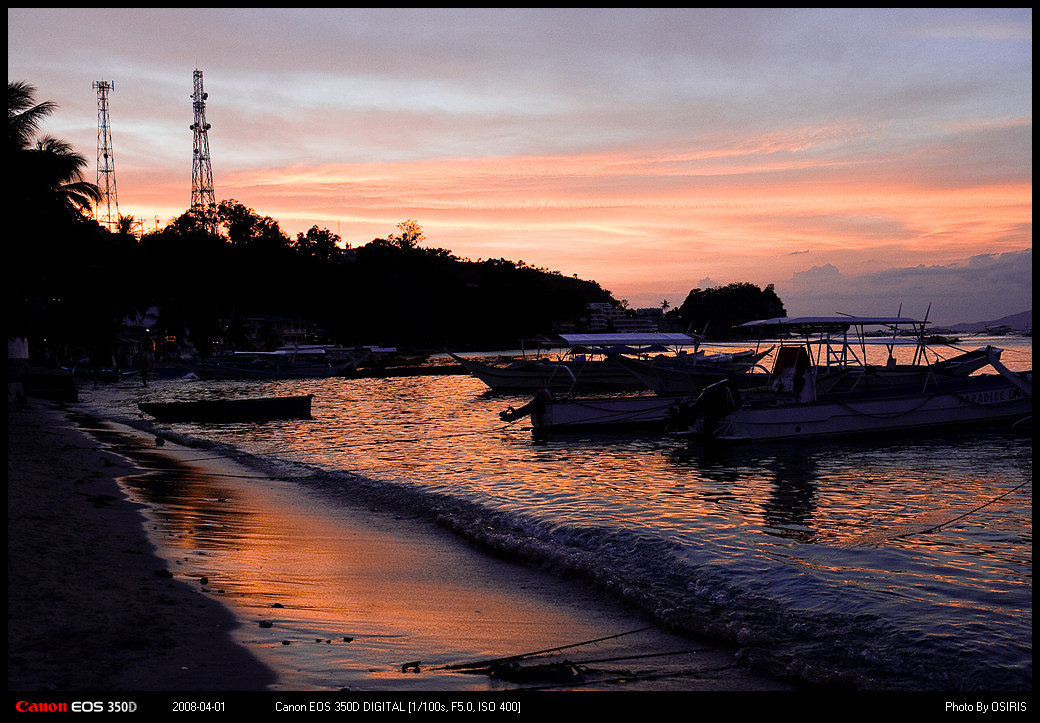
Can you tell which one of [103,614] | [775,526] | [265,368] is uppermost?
[265,368]

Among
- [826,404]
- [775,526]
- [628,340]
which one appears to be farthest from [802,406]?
[775,526]

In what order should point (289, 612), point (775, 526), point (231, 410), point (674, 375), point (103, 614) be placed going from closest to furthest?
point (103, 614)
point (289, 612)
point (775, 526)
point (231, 410)
point (674, 375)

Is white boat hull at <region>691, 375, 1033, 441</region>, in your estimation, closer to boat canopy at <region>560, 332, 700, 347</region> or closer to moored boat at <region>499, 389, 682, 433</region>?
moored boat at <region>499, 389, 682, 433</region>

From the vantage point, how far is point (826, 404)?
23.1m

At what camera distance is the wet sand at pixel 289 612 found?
548 cm

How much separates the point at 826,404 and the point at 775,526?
478 inches

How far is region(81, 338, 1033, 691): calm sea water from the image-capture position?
7074 mm

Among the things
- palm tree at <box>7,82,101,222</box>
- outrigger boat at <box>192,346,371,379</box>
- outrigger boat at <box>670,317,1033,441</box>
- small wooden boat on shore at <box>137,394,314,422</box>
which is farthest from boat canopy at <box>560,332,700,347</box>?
outrigger boat at <box>192,346,371,379</box>

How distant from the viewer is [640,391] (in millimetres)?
44875

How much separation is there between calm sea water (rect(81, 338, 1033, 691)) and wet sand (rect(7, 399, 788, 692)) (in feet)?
2.68

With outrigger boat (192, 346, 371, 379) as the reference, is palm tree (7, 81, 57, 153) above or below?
above

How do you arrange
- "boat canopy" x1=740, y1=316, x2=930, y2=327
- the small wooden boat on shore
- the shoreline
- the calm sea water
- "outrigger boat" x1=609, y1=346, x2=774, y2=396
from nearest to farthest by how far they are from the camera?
the shoreline, the calm sea water, "boat canopy" x1=740, y1=316, x2=930, y2=327, the small wooden boat on shore, "outrigger boat" x1=609, y1=346, x2=774, y2=396

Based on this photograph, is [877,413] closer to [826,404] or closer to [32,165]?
[826,404]

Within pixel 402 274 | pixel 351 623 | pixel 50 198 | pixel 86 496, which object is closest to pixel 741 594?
pixel 351 623
